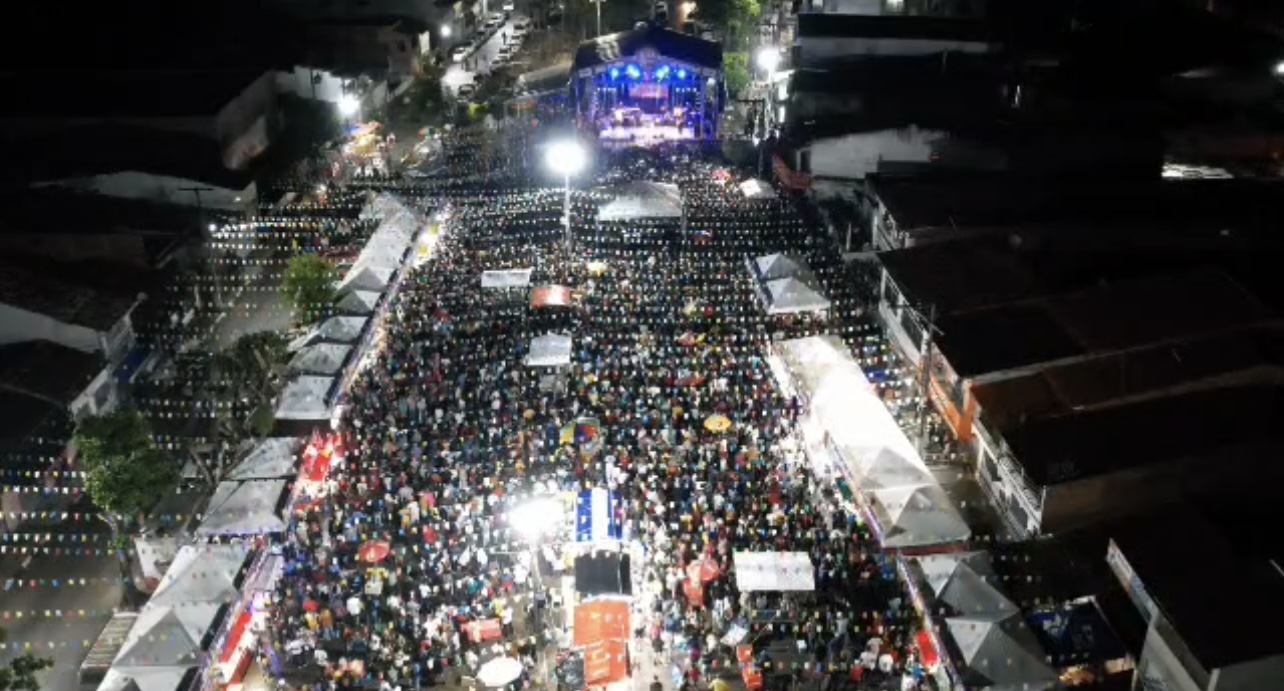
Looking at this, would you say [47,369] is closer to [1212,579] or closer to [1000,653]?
[1000,653]

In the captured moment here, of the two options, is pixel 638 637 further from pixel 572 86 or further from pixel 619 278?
pixel 572 86

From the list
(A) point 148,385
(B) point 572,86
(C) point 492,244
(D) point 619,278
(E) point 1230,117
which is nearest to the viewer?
(A) point 148,385

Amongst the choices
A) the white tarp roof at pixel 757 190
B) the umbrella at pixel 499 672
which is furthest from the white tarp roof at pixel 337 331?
the white tarp roof at pixel 757 190

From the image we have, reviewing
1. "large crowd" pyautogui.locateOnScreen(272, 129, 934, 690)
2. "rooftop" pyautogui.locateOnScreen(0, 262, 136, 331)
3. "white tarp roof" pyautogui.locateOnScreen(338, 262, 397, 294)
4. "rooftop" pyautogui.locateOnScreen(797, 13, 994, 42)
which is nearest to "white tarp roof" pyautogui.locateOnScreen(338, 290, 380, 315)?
"white tarp roof" pyautogui.locateOnScreen(338, 262, 397, 294)

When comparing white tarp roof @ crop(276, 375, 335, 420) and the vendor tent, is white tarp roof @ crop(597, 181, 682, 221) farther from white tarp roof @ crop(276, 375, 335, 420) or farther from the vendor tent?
white tarp roof @ crop(276, 375, 335, 420)

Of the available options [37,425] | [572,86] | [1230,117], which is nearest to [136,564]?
[37,425]

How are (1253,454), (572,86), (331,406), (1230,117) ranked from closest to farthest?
(1253,454)
(331,406)
(1230,117)
(572,86)

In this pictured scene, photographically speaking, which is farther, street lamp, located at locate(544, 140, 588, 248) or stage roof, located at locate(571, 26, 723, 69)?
stage roof, located at locate(571, 26, 723, 69)
